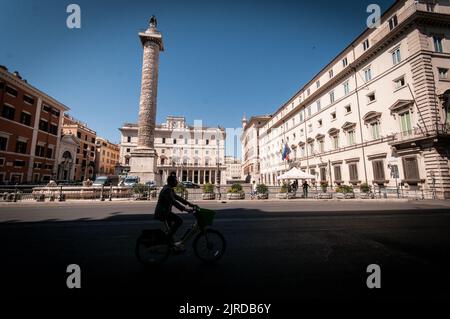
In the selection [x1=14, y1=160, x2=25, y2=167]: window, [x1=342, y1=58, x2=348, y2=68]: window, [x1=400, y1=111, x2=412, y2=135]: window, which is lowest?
[x1=14, y1=160, x2=25, y2=167]: window

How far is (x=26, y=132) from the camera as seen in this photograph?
1242 inches

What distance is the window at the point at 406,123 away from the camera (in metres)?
18.6

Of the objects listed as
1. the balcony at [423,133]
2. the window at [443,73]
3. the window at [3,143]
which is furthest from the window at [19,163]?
Result: the window at [443,73]

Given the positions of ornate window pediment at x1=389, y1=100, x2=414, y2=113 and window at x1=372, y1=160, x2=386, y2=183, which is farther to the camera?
window at x1=372, y1=160, x2=386, y2=183

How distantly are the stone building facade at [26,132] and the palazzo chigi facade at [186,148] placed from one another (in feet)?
82.8

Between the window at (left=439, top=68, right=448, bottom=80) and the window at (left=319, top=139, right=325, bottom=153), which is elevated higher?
the window at (left=439, top=68, right=448, bottom=80)

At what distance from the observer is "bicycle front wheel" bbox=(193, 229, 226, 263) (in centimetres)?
420

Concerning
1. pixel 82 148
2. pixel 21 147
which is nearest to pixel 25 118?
pixel 21 147

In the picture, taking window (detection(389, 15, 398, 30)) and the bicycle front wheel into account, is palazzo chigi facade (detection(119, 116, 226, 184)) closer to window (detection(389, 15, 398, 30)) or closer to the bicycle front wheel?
window (detection(389, 15, 398, 30))

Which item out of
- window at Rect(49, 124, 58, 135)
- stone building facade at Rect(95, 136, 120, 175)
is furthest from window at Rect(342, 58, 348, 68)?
stone building facade at Rect(95, 136, 120, 175)

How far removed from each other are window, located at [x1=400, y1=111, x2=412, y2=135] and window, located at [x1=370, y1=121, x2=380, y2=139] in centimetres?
264

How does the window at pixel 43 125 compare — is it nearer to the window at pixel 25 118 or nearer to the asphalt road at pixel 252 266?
the window at pixel 25 118
